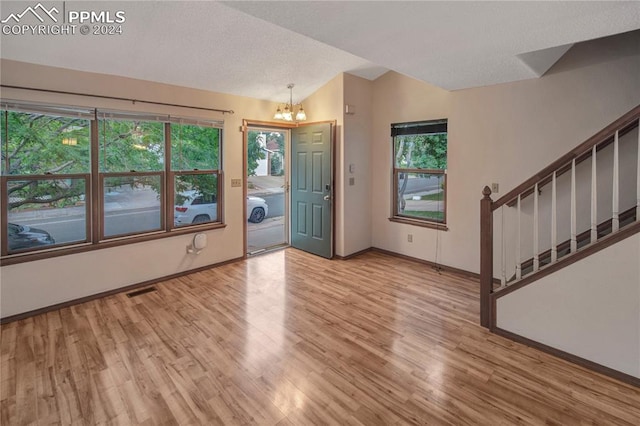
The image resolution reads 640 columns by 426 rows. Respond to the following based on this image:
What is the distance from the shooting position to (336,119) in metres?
4.79

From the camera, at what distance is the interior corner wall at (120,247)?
3.09 metres

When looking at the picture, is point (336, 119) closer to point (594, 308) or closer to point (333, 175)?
point (333, 175)

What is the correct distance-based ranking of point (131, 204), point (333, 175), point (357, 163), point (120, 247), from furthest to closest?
1. point (357, 163)
2. point (333, 175)
3. point (131, 204)
4. point (120, 247)

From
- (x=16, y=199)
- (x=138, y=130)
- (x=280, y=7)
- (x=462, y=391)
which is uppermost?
(x=280, y=7)

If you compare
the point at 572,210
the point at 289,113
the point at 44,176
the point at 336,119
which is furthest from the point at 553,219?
the point at 44,176

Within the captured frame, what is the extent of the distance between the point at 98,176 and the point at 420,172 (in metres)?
3.94

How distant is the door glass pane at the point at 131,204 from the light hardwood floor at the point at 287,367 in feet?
2.56

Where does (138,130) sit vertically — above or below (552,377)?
above

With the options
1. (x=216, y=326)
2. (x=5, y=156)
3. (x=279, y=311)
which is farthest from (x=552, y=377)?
(x=5, y=156)

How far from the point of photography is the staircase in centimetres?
238

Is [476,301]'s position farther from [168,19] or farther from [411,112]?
[168,19]

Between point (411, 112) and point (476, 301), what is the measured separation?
8.54 feet

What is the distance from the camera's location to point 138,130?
385 centimetres

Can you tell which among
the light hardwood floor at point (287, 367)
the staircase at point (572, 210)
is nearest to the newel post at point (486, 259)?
the staircase at point (572, 210)
